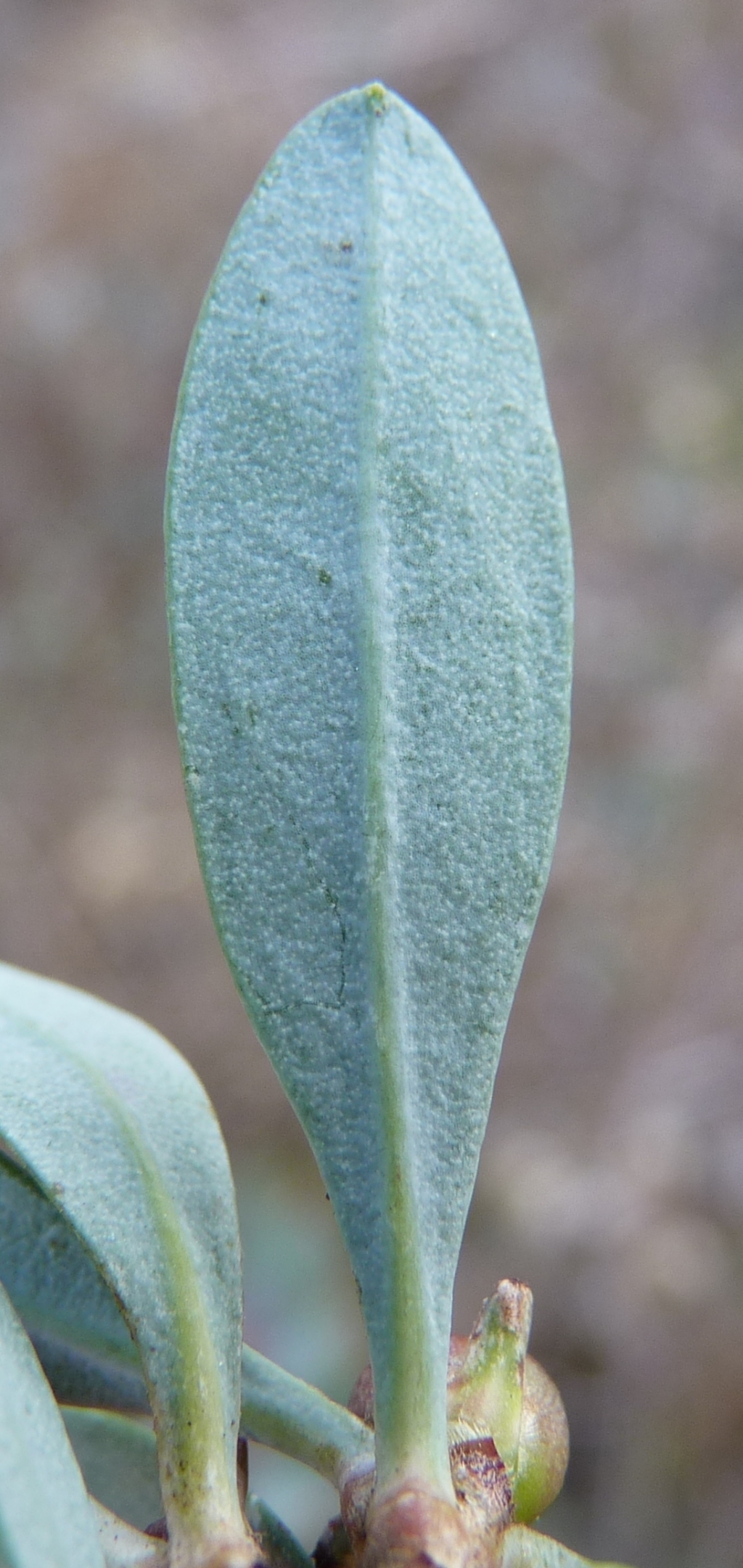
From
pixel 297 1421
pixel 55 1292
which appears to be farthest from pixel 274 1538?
pixel 55 1292

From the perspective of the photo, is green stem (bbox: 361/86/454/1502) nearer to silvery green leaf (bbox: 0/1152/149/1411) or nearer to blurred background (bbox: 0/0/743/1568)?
silvery green leaf (bbox: 0/1152/149/1411)

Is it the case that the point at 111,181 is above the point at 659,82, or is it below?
below

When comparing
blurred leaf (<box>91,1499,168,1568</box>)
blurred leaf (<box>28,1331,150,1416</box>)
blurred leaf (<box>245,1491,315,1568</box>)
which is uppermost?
blurred leaf (<box>28,1331,150,1416</box>)

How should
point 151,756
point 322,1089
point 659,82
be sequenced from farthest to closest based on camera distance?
point 659,82 → point 151,756 → point 322,1089

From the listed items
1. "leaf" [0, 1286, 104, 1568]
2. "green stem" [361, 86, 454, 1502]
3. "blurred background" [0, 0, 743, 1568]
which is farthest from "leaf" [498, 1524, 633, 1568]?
"blurred background" [0, 0, 743, 1568]

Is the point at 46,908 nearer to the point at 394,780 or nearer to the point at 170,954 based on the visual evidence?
the point at 170,954

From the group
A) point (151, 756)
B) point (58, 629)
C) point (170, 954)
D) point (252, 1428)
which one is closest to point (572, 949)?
point (170, 954)

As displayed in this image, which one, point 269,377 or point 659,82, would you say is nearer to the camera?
point 269,377
